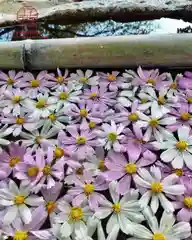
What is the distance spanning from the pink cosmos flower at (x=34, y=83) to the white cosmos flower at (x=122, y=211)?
352 millimetres

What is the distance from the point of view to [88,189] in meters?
0.60

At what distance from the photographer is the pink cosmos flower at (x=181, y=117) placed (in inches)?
28.7

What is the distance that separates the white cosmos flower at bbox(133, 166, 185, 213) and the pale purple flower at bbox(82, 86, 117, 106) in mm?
237

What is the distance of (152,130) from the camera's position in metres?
0.72

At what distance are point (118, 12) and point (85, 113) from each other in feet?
2.12

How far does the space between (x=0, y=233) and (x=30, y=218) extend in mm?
48

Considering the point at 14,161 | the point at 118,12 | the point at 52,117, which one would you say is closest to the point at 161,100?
the point at 52,117

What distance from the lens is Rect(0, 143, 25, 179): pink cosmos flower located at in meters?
0.65

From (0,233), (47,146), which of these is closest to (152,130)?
(47,146)

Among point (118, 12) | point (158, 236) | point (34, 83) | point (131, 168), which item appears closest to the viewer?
point (158, 236)

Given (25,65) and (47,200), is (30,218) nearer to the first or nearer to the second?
(47,200)

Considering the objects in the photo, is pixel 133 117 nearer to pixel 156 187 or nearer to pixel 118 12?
pixel 156 187

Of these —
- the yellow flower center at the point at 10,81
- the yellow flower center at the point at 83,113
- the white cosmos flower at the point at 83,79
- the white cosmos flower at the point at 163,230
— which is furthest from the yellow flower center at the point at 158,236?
the yellow flower center at the point at 10,81

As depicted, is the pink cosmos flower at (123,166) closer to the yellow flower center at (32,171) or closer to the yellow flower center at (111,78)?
the yellow flower center at (32,171)
